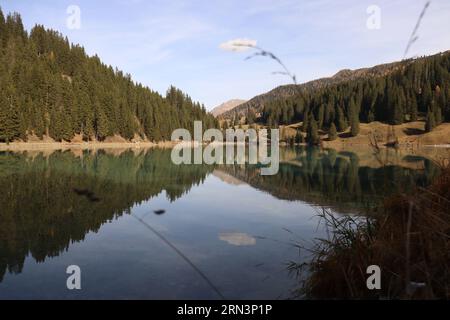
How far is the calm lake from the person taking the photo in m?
8.23

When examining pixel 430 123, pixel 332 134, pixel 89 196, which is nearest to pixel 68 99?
pixel 332 134

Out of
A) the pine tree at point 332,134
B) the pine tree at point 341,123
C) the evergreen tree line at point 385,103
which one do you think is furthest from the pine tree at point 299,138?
the pine tree at point 341,123

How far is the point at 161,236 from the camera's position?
253cm

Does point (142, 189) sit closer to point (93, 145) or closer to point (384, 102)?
point (93, 145)

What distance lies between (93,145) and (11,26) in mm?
85208

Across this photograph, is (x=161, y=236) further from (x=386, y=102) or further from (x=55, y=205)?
(x=386, y=102)

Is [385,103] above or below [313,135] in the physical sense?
above

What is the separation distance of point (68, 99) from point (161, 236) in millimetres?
106048

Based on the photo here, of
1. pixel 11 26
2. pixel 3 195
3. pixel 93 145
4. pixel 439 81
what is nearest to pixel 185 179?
pixel 3 195

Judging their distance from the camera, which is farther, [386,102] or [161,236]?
[386,102]

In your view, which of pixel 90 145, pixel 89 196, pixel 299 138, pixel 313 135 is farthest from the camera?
pixel 299 138

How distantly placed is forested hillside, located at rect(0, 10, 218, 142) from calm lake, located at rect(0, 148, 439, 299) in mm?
62924
